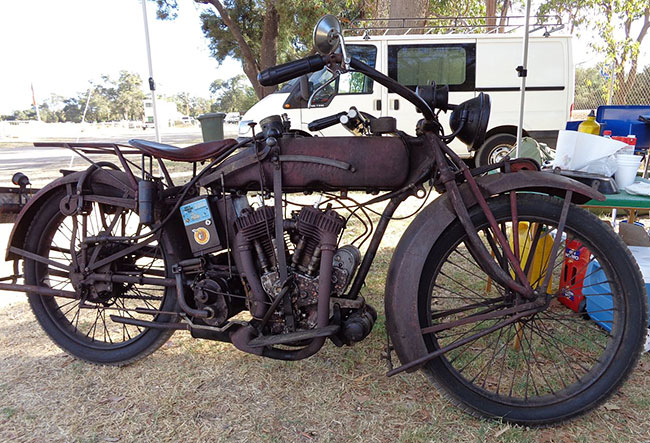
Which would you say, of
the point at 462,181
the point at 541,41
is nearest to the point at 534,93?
the point at 541,41

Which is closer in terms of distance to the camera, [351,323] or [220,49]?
[351,323]

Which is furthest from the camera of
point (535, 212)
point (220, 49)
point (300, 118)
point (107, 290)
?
point (220, 49)

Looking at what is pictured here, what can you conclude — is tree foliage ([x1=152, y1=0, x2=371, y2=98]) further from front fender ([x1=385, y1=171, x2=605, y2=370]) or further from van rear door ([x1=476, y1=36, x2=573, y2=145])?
front fender ([x1=385, y1=171, x2=605, y2=370])

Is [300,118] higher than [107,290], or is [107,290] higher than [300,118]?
[300,118]

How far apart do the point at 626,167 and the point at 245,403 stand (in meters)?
2.43

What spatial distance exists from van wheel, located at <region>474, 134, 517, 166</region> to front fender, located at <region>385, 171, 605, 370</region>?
654 cm

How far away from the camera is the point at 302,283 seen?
2018 mm

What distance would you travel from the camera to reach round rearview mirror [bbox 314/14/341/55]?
170 cm

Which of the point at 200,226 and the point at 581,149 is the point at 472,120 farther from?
the point at 200,226

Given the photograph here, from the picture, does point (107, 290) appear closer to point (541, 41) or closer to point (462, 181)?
point (462, 181)

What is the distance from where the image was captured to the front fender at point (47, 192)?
92.1 inches

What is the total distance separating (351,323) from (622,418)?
126 cm

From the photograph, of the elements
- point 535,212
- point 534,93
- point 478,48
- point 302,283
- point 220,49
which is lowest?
point 302,283

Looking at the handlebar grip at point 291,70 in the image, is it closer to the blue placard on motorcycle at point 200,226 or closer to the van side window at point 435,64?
the blue placard on motorcycle at point 200,226
